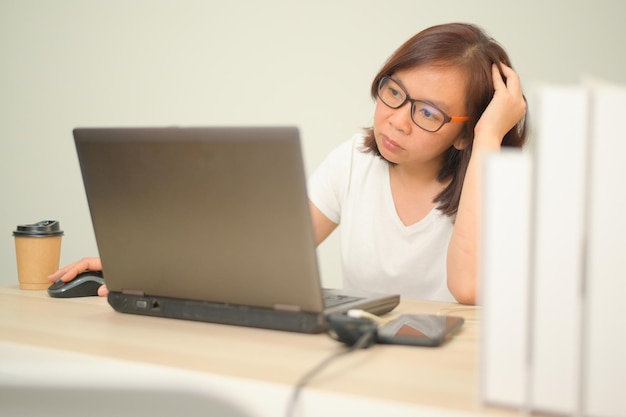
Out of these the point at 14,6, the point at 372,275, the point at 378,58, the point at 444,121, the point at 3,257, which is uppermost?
the point at 14,6

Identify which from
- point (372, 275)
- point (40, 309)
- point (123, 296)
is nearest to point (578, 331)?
point (123, 296)

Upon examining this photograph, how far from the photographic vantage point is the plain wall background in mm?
2291

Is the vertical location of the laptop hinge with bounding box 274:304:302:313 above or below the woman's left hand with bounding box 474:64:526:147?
below

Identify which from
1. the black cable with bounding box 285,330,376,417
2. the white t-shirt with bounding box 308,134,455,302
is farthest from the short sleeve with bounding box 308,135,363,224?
the black cable with bounding box 285,330,376,417

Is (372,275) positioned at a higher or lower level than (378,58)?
lower

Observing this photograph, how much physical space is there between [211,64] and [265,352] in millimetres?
2093

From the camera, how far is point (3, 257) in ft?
10.4

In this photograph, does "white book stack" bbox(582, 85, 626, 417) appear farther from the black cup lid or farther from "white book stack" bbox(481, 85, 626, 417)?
the black cup lid

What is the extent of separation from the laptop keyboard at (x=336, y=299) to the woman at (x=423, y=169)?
0.35 metres

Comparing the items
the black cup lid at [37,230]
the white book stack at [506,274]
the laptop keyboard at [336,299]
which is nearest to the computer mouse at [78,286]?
the black cup lid at [37,230]

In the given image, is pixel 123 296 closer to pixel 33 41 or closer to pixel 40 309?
pixel 40 309

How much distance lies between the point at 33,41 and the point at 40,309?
87.5 inches

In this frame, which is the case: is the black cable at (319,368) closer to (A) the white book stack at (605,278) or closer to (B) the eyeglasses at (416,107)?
(A) the white book stack at (605,278)

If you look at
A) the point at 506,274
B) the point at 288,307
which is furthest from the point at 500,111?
the point at 506,274
